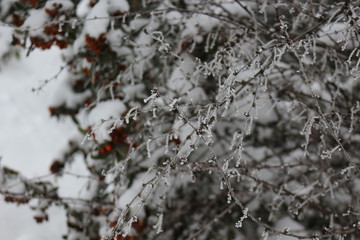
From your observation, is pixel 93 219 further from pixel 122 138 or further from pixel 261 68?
pixel 261 68

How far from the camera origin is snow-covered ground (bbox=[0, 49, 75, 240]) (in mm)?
5270

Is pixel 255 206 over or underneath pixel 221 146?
underneath

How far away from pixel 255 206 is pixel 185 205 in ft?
1.82

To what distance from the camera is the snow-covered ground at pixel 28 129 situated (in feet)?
17.3

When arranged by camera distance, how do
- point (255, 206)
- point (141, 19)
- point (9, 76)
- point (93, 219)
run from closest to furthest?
point (141, 19) < point (93, 219) < point (255, 206) < point (9, 76)

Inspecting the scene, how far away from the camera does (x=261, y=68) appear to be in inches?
67.6

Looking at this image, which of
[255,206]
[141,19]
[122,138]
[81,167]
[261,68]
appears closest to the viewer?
[261,68]

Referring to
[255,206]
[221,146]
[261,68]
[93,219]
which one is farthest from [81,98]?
[261,68]

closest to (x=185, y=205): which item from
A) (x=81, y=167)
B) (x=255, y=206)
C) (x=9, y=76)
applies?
(x=255, y=206)

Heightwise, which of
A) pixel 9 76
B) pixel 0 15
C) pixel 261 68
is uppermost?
pixel 9 76

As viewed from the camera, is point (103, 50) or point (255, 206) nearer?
point (103, 50)

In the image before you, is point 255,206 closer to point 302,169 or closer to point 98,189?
point 302,169

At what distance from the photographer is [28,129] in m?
6.82

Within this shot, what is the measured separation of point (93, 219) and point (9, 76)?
15.8ft
